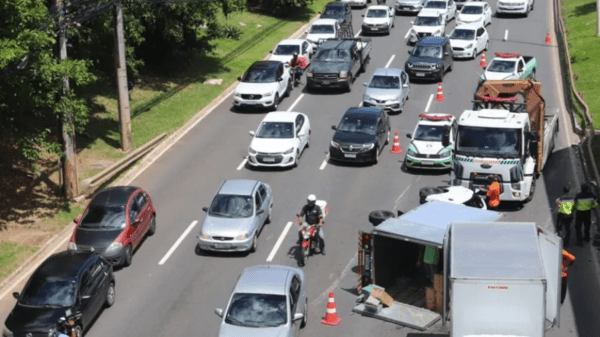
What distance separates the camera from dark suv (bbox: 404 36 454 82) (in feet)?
157

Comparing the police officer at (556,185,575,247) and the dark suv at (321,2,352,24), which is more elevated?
the dark suv at (321,2,352,24)

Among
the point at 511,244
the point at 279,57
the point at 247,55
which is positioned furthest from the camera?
the point at 247,55

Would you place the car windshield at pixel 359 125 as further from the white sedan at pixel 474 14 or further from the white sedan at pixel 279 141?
the white sedan at pixel 474 14

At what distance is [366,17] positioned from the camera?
5903cm

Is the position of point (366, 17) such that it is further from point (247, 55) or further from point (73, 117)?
point (73, 117)

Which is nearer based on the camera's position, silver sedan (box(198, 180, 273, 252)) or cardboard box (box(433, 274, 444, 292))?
cardboard box (box(433, 274, 444, 292))

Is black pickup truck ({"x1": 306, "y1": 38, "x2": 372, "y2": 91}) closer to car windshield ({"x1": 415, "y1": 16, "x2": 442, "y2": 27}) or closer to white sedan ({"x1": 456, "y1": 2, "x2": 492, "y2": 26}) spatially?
car windshield ({"x1": 415, "y1": 16, "x2": 442, "y2": 27})

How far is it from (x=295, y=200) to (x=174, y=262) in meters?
6.11

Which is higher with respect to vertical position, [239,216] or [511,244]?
[511,244]

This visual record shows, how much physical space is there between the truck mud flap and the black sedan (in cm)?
1241

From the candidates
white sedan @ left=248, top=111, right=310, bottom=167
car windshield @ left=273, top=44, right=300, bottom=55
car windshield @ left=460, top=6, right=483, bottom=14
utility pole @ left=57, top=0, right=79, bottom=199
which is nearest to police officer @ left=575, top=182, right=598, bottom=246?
white sedan @ left=248, top=111, right=310, bottom=167

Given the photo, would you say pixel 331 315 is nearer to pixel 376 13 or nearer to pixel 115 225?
pixel 115 225

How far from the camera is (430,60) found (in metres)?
48.3

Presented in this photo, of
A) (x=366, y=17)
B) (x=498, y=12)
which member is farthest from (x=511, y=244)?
(x=498, y=12)
